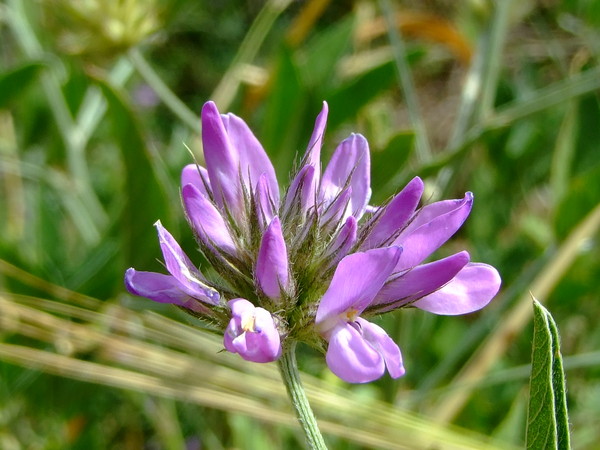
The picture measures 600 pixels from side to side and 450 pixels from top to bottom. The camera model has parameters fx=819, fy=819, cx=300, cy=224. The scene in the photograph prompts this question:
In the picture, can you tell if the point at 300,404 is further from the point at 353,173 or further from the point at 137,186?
the point at 137,186

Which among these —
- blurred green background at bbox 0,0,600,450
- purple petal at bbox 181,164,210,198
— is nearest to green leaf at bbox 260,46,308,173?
blurred green background at bbox 0,0,600,450

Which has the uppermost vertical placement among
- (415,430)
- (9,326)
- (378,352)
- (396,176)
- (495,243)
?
(378,352)

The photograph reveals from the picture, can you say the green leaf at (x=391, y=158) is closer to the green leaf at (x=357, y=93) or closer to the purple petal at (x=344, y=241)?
the green leaf at (x=357, y=93)

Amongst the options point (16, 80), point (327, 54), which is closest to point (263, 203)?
point (16, 80)

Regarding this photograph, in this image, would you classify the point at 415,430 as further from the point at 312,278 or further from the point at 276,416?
the point at 312,278

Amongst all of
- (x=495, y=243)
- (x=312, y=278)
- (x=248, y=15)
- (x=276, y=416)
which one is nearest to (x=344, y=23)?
(x=495, y=243)

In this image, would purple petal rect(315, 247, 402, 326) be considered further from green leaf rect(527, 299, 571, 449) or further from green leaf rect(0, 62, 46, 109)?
green leaf rect(0, 62, 46, 109)
